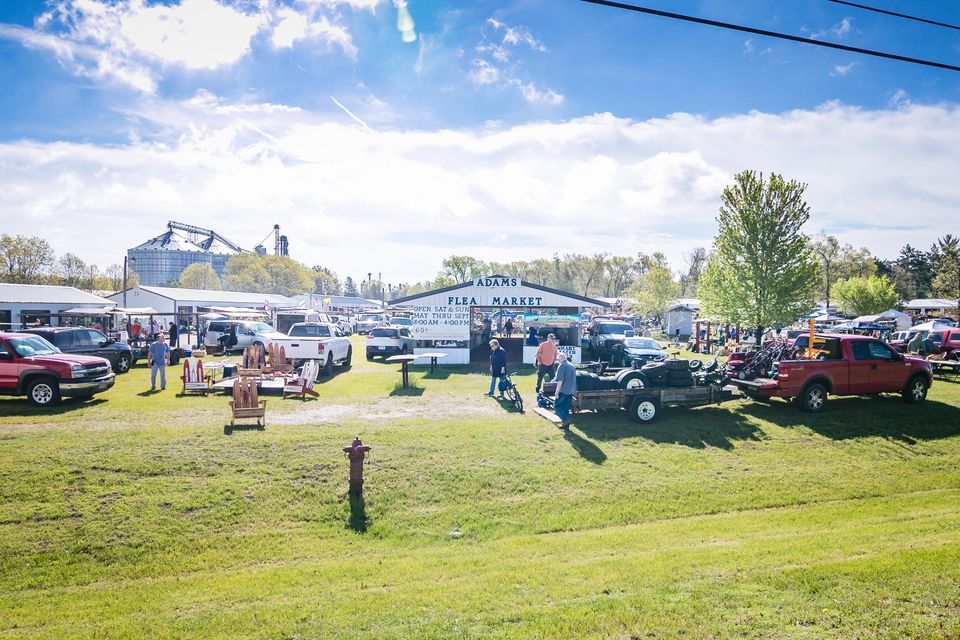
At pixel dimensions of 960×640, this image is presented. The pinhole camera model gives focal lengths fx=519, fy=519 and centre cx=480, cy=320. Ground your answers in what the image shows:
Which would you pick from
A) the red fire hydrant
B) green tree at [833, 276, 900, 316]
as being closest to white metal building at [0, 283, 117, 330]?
the red fire hydrant

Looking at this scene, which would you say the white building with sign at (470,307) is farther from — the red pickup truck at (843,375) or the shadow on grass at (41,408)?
the shadow on grass at (41,408)

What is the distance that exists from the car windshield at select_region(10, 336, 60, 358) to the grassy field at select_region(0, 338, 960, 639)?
1.40 m

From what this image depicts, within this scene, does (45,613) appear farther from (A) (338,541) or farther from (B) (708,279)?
(B) (708,279)

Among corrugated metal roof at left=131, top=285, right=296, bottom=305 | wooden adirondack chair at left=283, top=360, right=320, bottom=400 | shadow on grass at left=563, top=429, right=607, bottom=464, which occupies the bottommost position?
shadow on grass at left=563, top=429, right=607, bottom=464

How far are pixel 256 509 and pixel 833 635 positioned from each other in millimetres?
7464

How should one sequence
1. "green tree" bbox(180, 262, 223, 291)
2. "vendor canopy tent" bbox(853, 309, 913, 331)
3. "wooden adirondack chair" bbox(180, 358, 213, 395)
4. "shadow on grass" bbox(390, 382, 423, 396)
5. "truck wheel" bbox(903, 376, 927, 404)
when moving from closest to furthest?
1. "truck wheel" bbox(903, 376, 927, 404)
2. "wooden adirondack chair" bbox(180, 358, 213, 395)
3. "shadow on grass" bbox(390, 382, 423, 396)
4. "vendor canopy tent" bbox(853, 309, 913, 331)
5. "green tree" bbox(180, 262, 223, 291)

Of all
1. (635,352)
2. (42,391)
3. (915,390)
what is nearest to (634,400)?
(915,390)

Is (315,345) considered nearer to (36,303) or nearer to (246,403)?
(246,403)

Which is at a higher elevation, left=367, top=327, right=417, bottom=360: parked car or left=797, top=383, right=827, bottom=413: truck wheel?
left=367, top=327, right=417, bottom=360: parked car

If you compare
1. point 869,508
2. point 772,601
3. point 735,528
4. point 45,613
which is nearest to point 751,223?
point 869,508

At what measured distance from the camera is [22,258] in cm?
5584

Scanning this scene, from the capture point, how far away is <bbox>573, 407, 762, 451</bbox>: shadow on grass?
11.7m

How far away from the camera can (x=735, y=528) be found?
7.68 m

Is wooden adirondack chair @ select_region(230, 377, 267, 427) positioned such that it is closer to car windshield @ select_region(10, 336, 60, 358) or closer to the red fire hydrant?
the red fire hydrant
